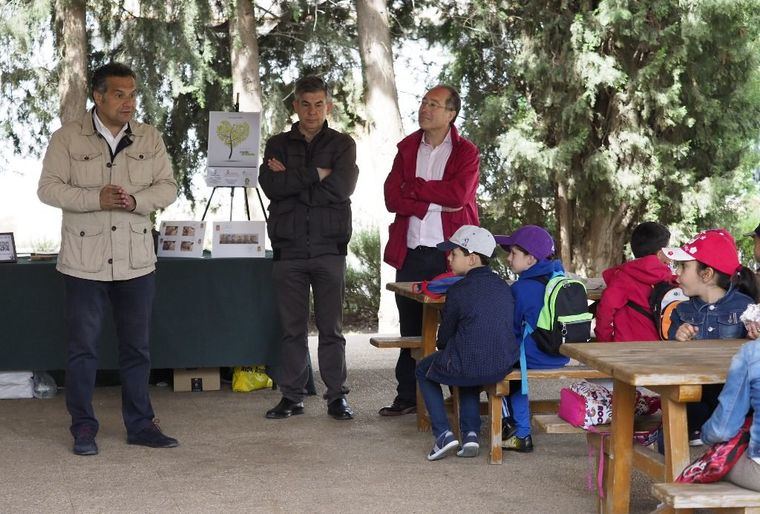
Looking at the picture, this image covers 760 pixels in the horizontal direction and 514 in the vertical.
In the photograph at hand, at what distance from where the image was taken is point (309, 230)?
18.7ft

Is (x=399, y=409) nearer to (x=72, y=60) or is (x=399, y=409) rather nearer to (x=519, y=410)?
(x=519, y=410)

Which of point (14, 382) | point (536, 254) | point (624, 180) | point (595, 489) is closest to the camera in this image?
point (595, 489)

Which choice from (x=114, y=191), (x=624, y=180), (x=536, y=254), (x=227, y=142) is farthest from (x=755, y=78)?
(x=114, y=191)

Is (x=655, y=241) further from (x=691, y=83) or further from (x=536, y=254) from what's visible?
(x=691, y=83)

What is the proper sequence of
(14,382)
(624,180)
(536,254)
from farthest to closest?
(624,180), (14,382), (536,254)

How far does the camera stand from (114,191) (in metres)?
4.83

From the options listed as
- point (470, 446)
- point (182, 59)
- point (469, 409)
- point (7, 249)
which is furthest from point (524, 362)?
point (182, 59)

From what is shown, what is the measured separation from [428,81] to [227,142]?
696 cm

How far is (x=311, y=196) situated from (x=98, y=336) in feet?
4.36

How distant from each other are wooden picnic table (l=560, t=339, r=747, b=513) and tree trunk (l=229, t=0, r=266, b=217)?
8.31 m

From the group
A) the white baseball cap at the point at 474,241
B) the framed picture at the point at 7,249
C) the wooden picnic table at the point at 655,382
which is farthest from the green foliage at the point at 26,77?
the wooden picnic table at the point at 655,382

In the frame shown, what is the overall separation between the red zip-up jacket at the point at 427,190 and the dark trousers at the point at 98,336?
129cm

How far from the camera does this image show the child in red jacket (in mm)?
4848

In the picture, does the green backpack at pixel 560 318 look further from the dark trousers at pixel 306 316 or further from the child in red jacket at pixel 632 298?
the dark trousers at pixel 306 316
